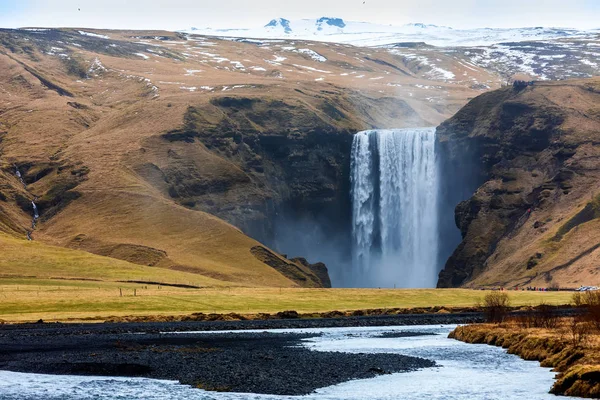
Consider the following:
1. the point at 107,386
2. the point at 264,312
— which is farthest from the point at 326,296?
the point at 107,386

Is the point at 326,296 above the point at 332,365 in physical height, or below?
below

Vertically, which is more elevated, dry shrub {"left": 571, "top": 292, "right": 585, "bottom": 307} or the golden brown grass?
the golden brown grass

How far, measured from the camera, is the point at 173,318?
12488 cm

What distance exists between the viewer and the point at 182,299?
469 feet

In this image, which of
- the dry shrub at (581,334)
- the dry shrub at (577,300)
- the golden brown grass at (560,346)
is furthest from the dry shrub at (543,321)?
the dry shrub at (577,300)

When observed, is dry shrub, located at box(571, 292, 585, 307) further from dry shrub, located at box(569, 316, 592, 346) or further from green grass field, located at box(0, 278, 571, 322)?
dry shrub, located at box(569, 316, 592, 346)

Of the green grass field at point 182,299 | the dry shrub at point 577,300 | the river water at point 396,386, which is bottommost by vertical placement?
the green grass field at point 182,299

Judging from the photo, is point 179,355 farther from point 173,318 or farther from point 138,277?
point 138,277

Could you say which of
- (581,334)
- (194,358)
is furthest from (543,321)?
(194,358)

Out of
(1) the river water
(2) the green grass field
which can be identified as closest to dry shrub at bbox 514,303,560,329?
(1) the river water

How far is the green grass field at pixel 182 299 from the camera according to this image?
129 m

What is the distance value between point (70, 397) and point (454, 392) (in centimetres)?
2243

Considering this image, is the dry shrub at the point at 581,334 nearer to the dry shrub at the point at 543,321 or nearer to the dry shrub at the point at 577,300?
the dry shrub at the point at 543,321

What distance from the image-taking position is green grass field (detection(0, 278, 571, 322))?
128750mm
